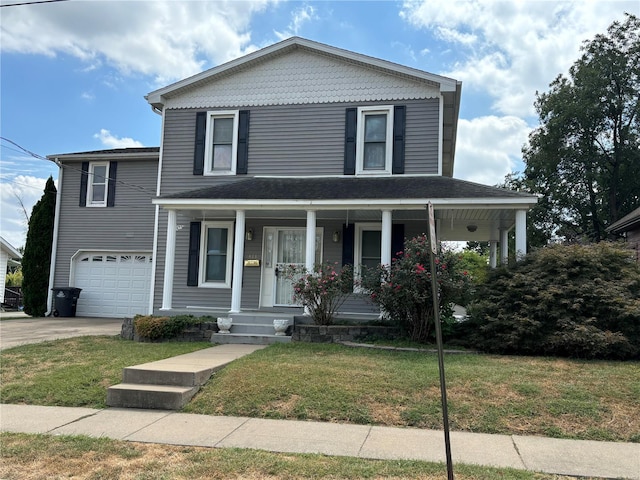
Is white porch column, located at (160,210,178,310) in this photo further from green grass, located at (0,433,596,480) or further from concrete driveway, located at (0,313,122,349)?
green grass, located at (0,433,596,480)

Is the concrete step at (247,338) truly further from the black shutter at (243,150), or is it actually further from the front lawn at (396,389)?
the black shutter at (243,150)

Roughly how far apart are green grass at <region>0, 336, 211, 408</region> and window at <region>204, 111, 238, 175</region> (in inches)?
201

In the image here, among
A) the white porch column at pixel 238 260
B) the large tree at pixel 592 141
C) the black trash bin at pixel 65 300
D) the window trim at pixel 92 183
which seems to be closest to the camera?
the white porch column at pixel 238 260

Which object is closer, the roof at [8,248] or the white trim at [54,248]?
the white trim at [54,248]

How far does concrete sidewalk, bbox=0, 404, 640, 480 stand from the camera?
4.28 m

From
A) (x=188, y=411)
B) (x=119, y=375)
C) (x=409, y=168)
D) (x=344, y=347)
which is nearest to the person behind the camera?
(x=188, y=411)

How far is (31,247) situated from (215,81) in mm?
8780

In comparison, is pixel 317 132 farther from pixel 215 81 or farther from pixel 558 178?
pixel 558 178

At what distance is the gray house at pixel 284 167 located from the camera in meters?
11.6

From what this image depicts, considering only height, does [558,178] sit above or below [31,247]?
above

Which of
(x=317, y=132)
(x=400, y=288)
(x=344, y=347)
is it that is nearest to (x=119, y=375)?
(x=344, y=347)

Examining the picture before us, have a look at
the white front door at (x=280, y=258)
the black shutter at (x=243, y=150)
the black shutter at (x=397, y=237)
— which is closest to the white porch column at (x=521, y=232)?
the black shutter at (x=397, y=237)

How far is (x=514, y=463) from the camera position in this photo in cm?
422

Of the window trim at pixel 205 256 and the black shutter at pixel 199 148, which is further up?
the black shutter at pixel 199 148
